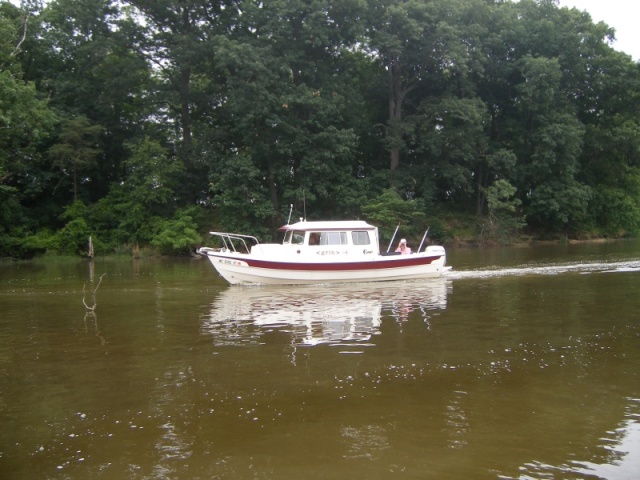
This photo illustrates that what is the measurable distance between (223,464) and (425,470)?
6.88 ft

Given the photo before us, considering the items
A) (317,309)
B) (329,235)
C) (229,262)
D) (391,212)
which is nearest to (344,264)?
(329,235)

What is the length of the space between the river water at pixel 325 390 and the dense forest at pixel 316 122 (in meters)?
25.2

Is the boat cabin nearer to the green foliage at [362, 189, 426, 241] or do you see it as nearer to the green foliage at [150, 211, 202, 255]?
the green foliage at [362, 189, 426, 241]

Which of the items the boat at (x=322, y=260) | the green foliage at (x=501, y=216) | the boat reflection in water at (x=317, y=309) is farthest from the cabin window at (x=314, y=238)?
the green foliage at (x=501, y=216)

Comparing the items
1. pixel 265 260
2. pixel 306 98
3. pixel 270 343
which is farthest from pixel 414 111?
pixel 270 343

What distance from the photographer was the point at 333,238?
22172 millimetres

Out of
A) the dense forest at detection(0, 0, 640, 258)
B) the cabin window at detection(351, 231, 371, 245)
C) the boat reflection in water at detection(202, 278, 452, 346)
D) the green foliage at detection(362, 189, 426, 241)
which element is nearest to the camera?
the boat reflection in water at detection(202, 278, 452, 346)

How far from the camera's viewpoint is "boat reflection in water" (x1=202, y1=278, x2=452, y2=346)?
1228cm

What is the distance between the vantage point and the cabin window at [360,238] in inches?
884

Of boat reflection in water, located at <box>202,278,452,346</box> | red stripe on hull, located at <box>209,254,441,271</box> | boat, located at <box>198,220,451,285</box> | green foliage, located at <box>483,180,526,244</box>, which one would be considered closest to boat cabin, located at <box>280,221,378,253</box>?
boat, located at <box>198,220,451,285</box>

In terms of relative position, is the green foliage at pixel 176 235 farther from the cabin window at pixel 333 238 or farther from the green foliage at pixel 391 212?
the cabin window at pixel 333 238

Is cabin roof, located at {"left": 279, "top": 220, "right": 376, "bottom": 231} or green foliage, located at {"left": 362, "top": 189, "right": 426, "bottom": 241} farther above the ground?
green foliage, located at {"left": 362, "top": 189, "right": 426, "bottom": 241}

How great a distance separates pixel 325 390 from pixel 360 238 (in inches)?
565

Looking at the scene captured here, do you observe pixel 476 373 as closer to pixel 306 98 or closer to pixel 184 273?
pixel 184 273
